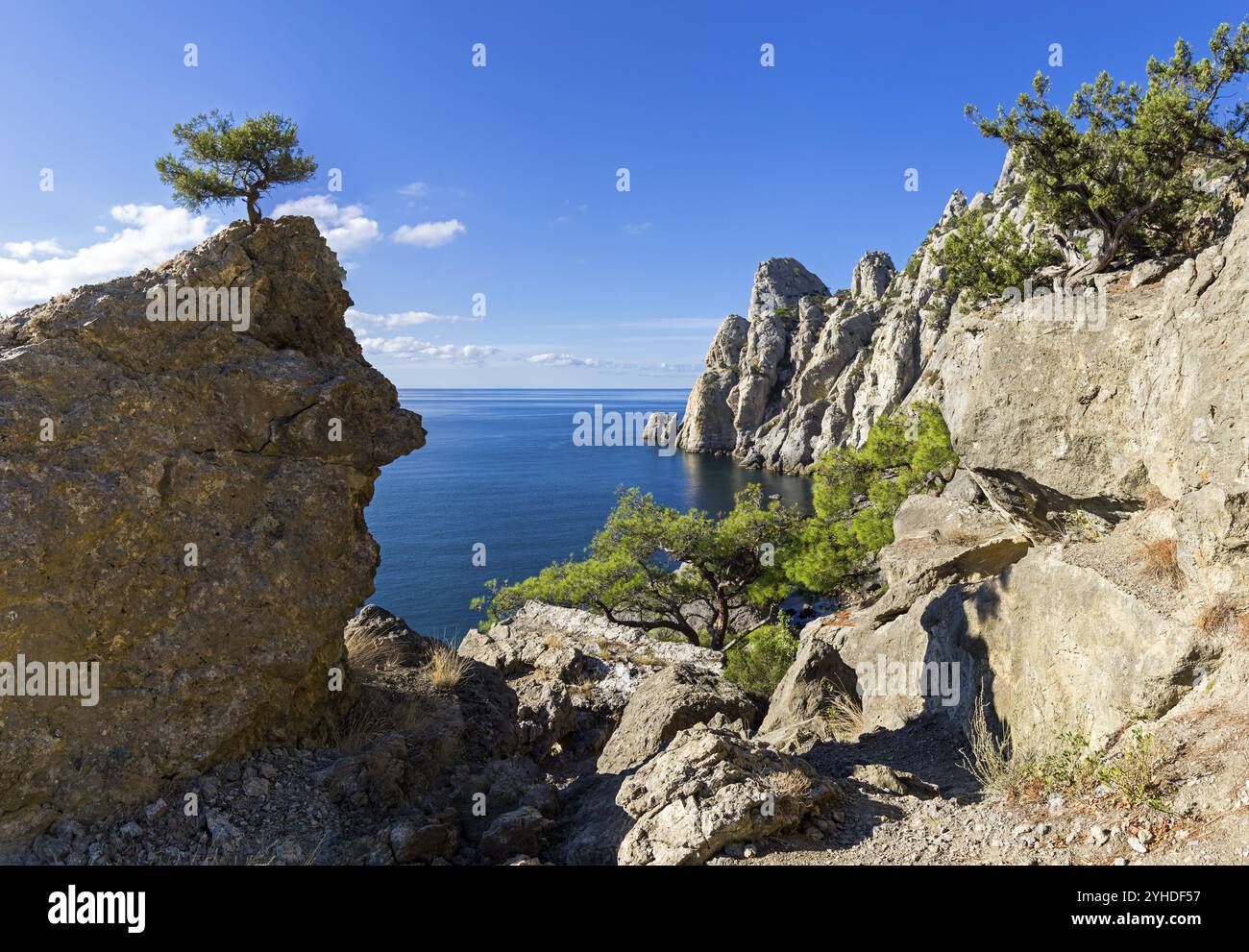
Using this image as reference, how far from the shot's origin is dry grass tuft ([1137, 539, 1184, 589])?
8.09 meters

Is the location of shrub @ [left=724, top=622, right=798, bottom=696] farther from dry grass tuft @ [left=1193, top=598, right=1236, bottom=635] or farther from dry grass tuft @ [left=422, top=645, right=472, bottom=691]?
dry grass tuft @ [left=1193, top=598, right=1236, bottom=635]

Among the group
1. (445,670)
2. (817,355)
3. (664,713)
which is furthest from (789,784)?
(817,355)

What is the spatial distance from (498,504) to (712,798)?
2997 inches

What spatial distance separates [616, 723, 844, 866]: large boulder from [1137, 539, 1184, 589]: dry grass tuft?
4682 millimetres

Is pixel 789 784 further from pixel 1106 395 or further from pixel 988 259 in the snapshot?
pixel 988 259

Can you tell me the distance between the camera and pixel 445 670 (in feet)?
36.8

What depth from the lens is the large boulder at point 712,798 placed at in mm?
6723

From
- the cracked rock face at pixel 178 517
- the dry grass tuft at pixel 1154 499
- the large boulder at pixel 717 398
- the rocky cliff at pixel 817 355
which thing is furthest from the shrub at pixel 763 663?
the large boulder at pixel 717 398

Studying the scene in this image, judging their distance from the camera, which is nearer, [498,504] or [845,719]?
[845,719]

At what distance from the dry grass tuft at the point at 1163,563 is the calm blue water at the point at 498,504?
27976mm

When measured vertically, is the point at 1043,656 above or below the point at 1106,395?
below

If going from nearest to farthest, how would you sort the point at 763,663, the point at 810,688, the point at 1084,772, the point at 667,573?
the point at 1084,772 → the point at 810,688 → the point at 763,663 → the point at 667,573

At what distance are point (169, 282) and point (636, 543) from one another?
2241cm

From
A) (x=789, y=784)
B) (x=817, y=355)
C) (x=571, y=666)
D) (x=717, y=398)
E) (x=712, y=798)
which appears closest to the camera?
(x=712, y=798)
